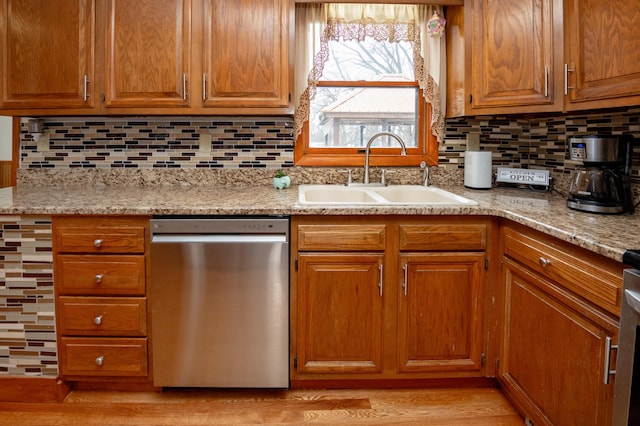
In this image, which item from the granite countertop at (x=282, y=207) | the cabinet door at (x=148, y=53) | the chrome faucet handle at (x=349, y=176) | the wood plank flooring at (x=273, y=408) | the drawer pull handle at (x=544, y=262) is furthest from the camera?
the chrome faucet handle at (x=349, y=176)

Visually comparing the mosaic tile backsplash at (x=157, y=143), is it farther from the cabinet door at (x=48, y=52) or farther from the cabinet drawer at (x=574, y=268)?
the cabinet drawer at (x=574, y=268)

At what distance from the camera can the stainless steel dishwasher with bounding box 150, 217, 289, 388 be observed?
6.64 ft

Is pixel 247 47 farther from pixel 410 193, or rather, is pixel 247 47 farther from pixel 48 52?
pixel 410 193

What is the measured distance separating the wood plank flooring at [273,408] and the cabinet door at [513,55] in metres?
1.31

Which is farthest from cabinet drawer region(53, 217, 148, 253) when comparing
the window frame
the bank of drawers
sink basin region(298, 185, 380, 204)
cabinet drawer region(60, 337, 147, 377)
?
the window frame

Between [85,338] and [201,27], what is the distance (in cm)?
152

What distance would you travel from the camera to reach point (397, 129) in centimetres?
286

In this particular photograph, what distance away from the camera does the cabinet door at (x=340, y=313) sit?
6.84 feet

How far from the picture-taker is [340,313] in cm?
211

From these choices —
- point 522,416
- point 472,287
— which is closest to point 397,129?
point 472,287

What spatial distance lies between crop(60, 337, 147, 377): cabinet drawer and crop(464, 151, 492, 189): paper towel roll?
182 centimetres

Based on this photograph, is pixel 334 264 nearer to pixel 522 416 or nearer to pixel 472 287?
pixel 472 287

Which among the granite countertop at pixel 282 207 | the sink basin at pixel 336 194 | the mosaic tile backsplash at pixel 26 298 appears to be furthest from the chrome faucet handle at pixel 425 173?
the mosaic tile backsplash at pixel 26 298

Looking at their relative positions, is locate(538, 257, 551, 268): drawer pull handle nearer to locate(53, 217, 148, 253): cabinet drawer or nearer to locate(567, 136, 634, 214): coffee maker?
locate(567, 136, 634, 214): coffee maker
